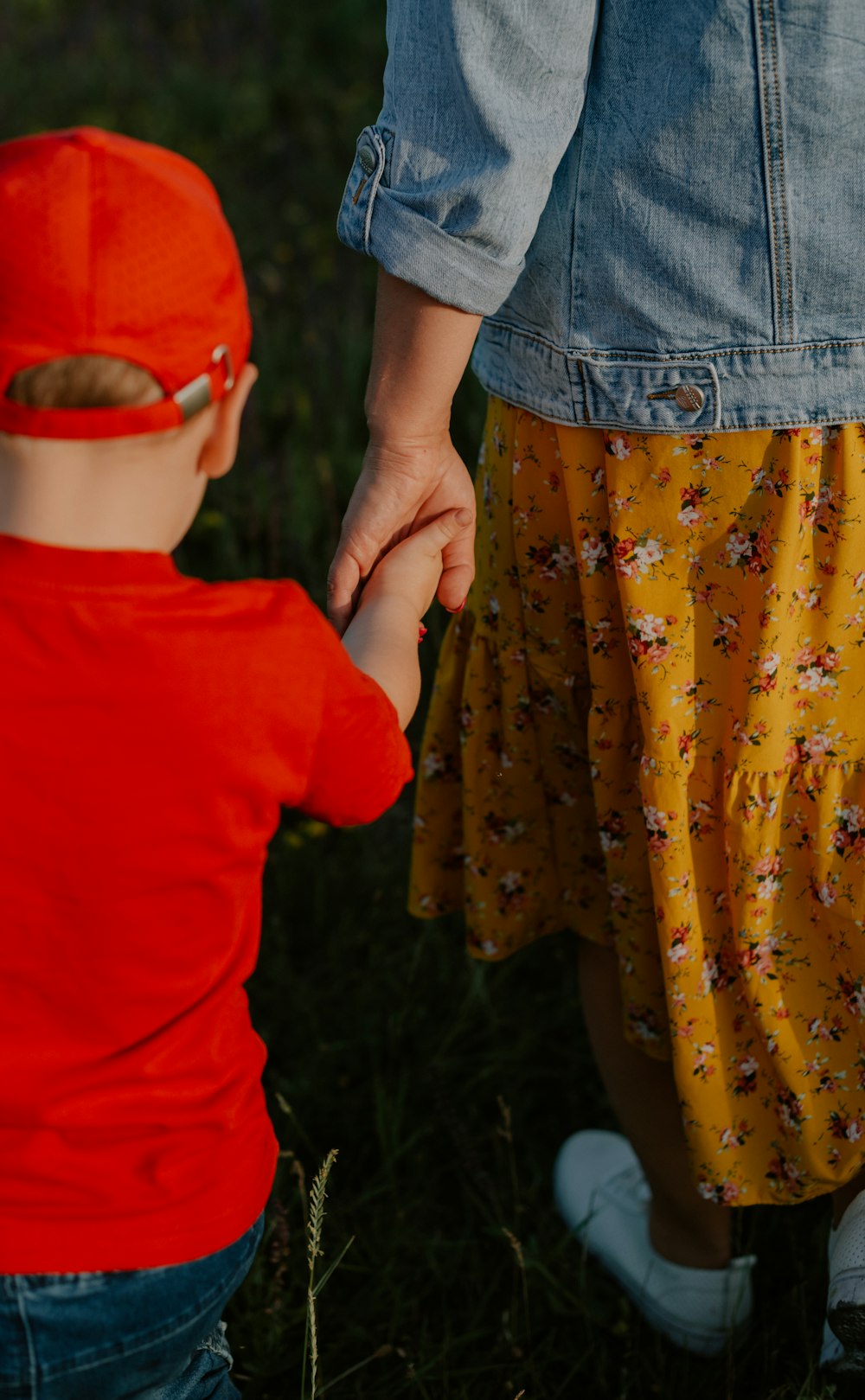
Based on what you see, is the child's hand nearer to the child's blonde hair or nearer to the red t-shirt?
the red t-shirt

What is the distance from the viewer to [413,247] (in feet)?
4.50

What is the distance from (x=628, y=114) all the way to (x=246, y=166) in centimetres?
405

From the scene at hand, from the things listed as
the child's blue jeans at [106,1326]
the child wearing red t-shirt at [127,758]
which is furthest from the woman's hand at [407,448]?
the child's blue jeans at [106,1326]

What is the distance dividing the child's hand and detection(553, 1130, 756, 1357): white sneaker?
1017mm

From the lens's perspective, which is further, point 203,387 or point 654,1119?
point 654,1119

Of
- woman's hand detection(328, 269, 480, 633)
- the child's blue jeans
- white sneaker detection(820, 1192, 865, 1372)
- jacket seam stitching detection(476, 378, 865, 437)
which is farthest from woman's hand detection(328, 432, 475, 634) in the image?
white sneaker detection(820, 1192, 865, 1372)

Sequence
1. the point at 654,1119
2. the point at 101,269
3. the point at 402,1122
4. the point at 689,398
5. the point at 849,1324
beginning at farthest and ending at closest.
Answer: the point at 402,1122
the point at 654,1119
the point at 849,1324
the point at 689,398
the point at 101,269

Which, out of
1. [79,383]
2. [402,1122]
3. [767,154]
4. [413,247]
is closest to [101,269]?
[79,383]

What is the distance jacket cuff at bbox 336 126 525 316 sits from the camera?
136 centimetres

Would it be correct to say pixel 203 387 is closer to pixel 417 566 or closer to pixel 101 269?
pixel 101 269

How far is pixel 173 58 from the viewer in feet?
19.0

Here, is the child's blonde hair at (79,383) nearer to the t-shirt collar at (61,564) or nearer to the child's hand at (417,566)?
the t-shirt collar at (61,564)

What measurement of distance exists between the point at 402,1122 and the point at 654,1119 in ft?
1.66

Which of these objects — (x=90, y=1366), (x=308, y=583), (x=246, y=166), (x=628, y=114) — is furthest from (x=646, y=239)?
(x=246, y=166)
